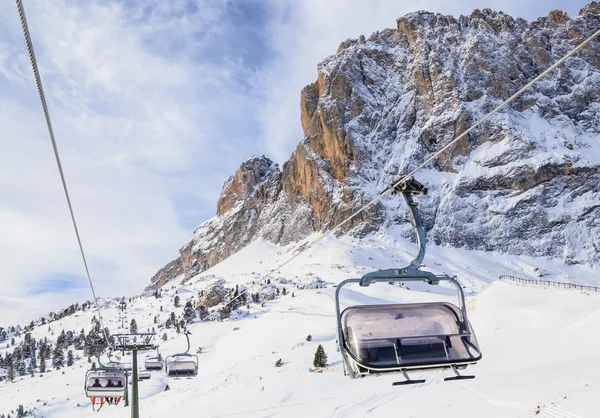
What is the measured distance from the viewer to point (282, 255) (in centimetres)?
17875

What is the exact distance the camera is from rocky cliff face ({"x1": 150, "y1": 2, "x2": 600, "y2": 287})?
152 m

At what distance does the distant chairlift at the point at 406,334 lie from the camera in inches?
298

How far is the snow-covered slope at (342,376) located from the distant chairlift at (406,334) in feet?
29.7

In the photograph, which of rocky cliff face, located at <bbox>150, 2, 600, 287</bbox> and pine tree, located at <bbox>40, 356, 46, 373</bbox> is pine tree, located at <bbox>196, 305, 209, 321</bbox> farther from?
rocky cliff face, located at <bbox>150, 2, 600, 287</bbox>

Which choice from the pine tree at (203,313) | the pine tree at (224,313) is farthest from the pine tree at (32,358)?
the pine tree at (224,313)

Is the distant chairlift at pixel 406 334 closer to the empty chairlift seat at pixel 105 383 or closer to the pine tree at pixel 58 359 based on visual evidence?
the empty chairlift seat at pixel 105 383

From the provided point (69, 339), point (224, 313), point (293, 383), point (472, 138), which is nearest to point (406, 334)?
point (293, 383)

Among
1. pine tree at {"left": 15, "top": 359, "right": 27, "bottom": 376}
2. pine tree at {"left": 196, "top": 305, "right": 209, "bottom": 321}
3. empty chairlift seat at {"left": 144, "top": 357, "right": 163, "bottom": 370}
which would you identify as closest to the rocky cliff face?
pine tree at {"left": 196, "top": 305, "right": 209, "bottom": 321}

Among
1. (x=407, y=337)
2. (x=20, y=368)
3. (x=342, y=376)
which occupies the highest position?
(x=20, y=368)

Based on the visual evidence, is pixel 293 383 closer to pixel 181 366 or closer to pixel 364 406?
pixel 181 366

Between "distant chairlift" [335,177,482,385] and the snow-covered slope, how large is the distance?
9.07m

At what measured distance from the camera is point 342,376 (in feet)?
106

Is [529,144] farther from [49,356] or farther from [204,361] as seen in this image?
[49,356]

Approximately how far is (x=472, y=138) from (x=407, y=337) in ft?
577
